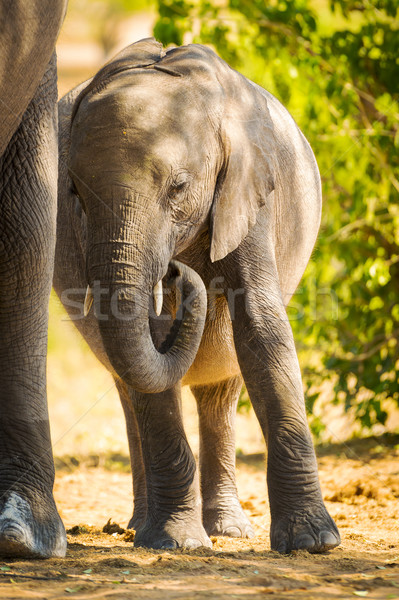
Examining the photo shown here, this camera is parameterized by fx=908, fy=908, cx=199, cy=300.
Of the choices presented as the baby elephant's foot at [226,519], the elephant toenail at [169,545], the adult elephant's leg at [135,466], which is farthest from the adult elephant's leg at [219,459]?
the elephant toenail at [169,545]

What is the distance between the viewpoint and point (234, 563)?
3193mm

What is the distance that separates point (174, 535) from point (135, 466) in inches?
43.3

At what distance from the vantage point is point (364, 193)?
665 centimetres

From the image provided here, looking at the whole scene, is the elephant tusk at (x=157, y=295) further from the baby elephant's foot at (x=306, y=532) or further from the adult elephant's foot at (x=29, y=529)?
the baby elephant's foot at (x=306, y=532)

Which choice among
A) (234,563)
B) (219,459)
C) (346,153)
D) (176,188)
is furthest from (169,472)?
(346,153)

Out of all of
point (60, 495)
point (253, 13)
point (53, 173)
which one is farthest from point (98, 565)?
point (253, 13)

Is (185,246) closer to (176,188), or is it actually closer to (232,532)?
(176,188)

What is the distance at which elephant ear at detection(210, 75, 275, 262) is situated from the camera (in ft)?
12.0

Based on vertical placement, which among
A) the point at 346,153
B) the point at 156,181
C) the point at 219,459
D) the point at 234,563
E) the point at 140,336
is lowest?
the point at 234,563

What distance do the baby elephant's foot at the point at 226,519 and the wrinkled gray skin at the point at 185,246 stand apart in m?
0.68

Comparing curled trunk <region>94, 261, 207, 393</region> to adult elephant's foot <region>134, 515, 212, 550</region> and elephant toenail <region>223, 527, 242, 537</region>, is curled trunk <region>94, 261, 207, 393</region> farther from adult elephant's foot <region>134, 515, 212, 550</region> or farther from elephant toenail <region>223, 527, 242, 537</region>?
elephant toenail <region>223, 527, 242, 537</region>

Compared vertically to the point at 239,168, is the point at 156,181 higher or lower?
lower

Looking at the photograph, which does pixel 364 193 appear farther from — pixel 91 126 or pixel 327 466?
pixel 91 126

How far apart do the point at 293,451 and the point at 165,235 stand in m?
→ 1.00
